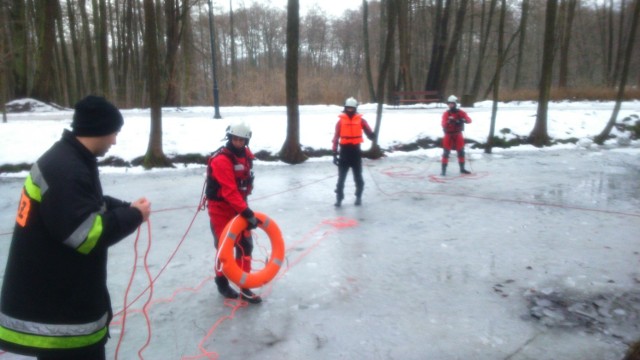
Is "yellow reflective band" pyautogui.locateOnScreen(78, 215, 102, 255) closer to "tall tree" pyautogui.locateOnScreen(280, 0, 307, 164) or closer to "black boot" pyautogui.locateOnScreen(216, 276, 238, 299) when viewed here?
"black boot" pyautogui.locateOnScreen(216, 276, 238, 299)

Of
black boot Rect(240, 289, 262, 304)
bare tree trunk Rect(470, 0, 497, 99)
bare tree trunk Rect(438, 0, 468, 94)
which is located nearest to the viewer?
black boot Rect(240, 289, 262, 304)

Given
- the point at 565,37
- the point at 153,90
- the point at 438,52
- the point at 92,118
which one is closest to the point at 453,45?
the point at 438,52

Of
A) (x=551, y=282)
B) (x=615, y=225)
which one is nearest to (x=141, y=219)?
(x=551, y=282)

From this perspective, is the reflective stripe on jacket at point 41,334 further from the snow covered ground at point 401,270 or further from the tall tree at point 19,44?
the tall tree at point 19,44

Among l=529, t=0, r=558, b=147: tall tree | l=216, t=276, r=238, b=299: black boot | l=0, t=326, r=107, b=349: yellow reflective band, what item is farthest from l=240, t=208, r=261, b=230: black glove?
l=529, t=0, r=558, b=147: tall tree

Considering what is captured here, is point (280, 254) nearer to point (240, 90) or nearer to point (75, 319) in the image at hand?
point (75, 319)

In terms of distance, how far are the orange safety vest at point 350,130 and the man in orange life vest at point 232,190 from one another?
3983mm

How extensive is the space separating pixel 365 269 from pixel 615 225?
428 cm

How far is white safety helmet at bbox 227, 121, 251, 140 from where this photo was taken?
15.3 feet

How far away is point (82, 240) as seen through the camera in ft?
7.10

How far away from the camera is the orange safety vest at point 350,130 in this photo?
28.7 feet

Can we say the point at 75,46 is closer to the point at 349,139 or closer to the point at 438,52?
the point at 438,52

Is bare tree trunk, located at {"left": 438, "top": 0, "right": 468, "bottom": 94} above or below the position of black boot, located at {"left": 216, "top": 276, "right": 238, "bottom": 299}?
above

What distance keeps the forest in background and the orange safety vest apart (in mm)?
6209
